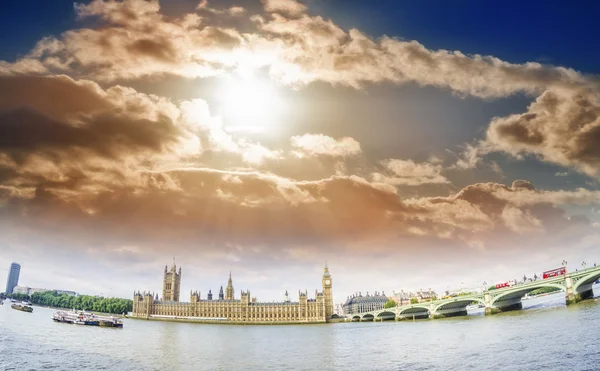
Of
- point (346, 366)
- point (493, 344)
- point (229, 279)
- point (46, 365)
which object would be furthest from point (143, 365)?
point (229, 279)

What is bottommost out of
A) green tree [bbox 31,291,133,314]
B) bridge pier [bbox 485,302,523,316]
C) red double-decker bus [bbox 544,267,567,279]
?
bridge pier [bbox 485,302,523,316]

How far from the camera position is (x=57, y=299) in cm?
16862

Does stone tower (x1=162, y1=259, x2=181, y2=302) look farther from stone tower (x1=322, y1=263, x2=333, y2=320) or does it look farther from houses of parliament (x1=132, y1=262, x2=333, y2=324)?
stone tower (x1=322, y1=263, x2=333, y2=320)

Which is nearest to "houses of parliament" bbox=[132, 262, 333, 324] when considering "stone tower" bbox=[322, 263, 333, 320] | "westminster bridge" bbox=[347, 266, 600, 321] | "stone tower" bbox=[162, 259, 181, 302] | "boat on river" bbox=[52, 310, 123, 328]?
"stone tower" bbox=[322, 263, 333, 320]

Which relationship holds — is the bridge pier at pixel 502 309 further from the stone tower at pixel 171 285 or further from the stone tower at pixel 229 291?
the stone tower at pixel 171 285

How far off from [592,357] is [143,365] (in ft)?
106

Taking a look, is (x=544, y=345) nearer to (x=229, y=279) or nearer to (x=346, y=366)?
(x=346, y=366)

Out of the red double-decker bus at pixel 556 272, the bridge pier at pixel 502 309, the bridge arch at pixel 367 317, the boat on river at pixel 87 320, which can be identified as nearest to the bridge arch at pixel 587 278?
the red double-decker bus at pixel 556 272

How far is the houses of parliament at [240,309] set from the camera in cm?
14950

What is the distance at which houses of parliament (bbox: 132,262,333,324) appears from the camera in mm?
149500

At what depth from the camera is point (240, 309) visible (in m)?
154

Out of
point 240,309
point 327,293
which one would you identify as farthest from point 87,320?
point 327,293

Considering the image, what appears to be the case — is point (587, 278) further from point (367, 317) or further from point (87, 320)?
point (87, 320)

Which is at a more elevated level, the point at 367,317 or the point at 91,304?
the point at 91,304
